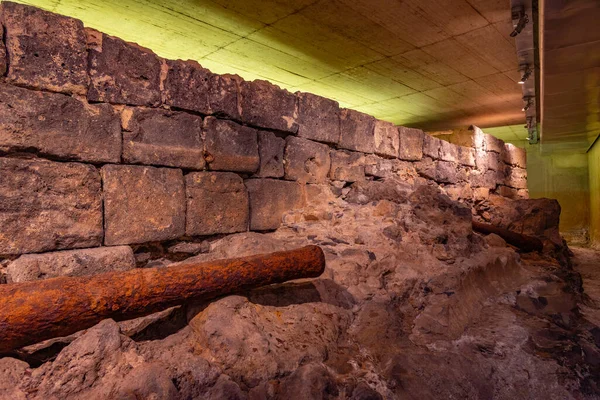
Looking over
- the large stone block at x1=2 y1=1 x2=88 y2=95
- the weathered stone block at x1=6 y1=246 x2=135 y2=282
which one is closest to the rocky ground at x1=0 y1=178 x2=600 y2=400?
the weathered stone block at x1=6 y1=246 x2=135 y2=282

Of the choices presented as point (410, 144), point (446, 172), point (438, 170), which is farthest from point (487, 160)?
point (410, 144)

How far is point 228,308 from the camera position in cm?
204

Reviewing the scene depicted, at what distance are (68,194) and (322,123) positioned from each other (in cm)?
267

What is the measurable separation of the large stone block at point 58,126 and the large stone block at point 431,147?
4.79 meters

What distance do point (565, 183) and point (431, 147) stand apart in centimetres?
1168

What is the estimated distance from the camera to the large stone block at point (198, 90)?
9.20ft

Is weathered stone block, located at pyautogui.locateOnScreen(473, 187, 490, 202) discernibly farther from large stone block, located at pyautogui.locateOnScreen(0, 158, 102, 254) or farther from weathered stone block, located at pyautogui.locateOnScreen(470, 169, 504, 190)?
large stone block, located at pyautogui.locateOnScreen(0, 158, 102, 254)

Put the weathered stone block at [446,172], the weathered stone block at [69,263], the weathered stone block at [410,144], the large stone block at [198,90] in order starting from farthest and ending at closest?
the weathered stone block at [446,172] < the weathered stone block at [410,144] < the large stone block at [198,90] < the weathered stone block at [69,263]

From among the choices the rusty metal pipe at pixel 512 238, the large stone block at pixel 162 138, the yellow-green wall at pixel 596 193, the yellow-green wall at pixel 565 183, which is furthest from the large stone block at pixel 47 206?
the yellow-green wall at pixel 565 183

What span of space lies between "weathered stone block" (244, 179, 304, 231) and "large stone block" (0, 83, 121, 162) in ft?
4.08

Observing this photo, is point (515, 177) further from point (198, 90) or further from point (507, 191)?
point (198, 90)

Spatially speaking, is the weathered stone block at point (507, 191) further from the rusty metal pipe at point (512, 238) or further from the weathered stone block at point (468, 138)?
the rusty metal pipe at point (512, 238)

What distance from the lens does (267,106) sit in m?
3.52

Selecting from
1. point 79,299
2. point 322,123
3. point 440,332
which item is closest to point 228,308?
point 79,299
